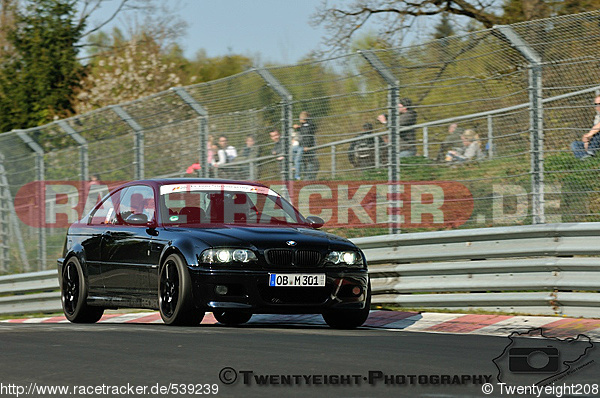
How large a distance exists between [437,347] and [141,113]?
28.9 ft

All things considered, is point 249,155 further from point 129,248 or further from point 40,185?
point 40,185

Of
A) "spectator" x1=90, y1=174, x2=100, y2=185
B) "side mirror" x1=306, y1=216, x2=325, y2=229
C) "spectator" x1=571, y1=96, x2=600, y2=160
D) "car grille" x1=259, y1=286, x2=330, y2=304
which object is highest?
"spectator" x1=571, y1=96, x2=600, y2=160

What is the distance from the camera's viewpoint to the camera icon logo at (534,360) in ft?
21.7

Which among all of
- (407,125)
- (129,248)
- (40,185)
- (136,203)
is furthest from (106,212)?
(40,185)

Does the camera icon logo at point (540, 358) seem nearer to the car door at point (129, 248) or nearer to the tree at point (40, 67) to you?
the car door at point (129, 248)

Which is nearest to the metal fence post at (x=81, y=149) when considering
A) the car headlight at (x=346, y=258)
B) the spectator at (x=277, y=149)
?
the spectator at (x=277, y=149)

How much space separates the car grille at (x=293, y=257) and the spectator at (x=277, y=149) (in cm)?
390

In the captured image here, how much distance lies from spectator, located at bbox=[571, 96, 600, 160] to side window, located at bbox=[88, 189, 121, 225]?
446 cm

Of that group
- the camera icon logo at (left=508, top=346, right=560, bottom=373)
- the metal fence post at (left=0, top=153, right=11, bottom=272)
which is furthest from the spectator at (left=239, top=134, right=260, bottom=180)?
the camera icon logo at (left=508, top=346, right=560, bottom=373)

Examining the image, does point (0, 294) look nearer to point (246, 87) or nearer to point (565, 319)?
point (246, 87)

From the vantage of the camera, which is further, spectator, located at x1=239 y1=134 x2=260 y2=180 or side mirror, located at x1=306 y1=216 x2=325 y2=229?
spectator, located at x1=239 y1=134 x2=260 y2=180

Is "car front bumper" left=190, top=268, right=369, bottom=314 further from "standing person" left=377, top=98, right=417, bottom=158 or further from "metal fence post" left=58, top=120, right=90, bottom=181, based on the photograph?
"metal fence post" left=58, top=120, right=90, bottom=181

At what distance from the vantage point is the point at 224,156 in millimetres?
15164

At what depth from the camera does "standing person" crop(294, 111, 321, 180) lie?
13266mm
